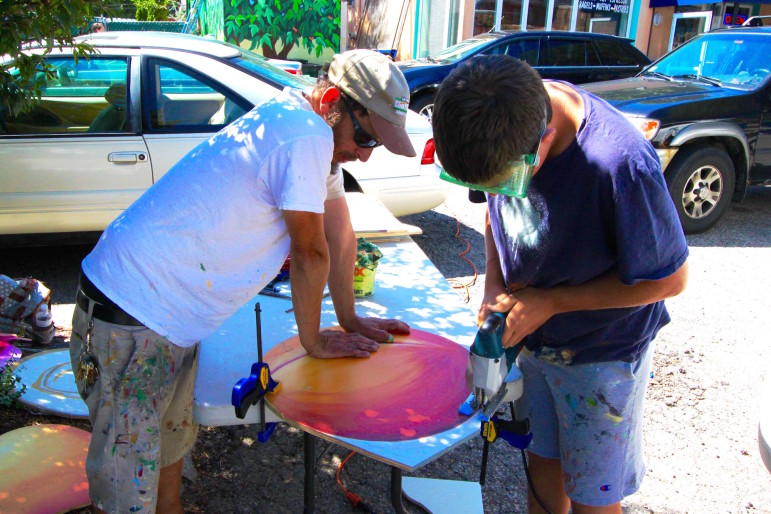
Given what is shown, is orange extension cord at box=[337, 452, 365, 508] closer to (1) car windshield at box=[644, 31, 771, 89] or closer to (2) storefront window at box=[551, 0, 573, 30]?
(1) car windshield at box=[644, 31, 771, 89]

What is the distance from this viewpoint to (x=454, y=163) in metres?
1.39

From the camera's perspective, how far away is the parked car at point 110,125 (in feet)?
14.1

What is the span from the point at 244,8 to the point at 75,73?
14093 mm

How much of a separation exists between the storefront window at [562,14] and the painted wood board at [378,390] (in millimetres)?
15708

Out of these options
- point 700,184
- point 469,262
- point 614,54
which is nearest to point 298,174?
point 469,262

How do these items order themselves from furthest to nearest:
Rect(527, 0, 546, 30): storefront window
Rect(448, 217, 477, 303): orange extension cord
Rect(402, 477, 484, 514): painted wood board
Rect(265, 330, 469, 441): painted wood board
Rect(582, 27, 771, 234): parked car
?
Rect(527, 0, 546, 30): storefront window → Rect(582, 27, 771, 234): parked car → Rect(448, 217, 477, 303): orange extension cord → Rect(402, 477, 484, 514): painted wood board → Rect(265, 330, 469, 441): painted wood board

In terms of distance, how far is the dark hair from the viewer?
1.31 metres

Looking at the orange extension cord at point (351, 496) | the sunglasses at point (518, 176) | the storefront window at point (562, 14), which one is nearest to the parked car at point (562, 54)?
the storefront window at point (562, 14)

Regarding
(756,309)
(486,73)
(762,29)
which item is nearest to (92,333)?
(486,73)

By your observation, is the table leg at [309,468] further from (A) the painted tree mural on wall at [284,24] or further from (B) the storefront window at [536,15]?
(A) the painted tree mural on wall at [284,24]

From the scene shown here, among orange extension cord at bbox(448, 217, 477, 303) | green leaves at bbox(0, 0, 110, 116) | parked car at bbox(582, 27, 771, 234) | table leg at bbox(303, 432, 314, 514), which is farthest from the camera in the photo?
parked car at bbox(582, 27, 771, 234)

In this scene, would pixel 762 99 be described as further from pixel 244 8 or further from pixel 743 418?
pixel 244 8

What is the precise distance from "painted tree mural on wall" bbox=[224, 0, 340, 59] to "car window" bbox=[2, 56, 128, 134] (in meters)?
13.7

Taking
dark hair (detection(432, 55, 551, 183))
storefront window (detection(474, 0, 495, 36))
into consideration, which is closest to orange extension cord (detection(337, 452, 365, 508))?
dark hair (detection(432, 55, 551, 183))
